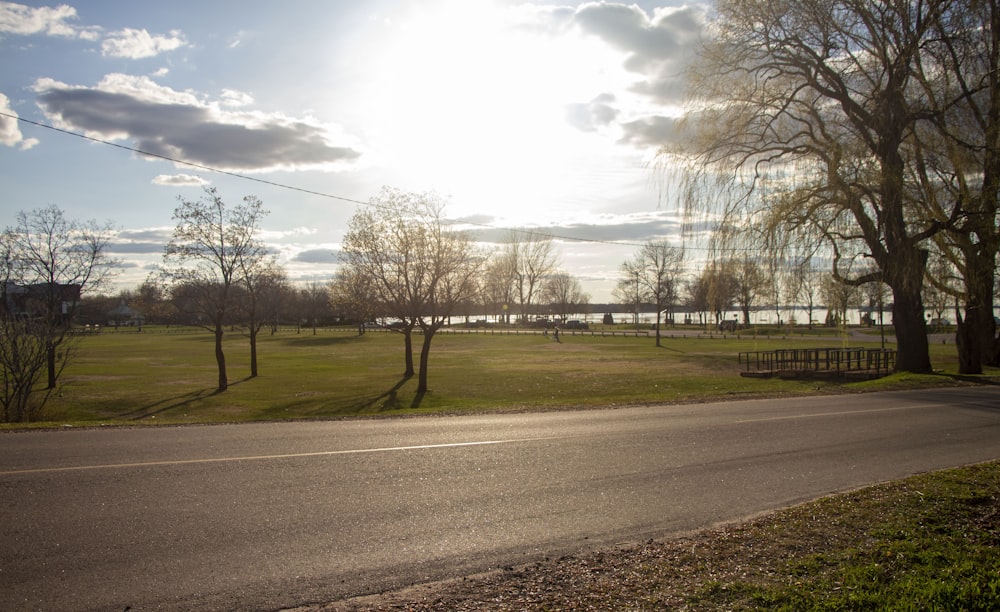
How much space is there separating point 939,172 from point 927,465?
17.0m

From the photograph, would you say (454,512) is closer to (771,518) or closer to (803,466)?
(771,518)

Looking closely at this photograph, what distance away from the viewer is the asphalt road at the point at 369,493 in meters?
4.98

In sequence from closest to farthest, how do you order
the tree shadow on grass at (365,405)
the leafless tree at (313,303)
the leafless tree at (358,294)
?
the tree shadow on grass at (365,405)
the leafless tree at (358,294)
the leafless tree at (313,303)

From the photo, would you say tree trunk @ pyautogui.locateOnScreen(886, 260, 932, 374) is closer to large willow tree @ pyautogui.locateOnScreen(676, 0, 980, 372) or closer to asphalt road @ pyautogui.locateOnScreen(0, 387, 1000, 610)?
large willow tree @ pyautogui.locateOnScreen(676, 0, 980, 372)

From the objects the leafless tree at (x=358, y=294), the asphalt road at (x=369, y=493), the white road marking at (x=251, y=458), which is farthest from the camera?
the leafless tree at (x=358, y=294)

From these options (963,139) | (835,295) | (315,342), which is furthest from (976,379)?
(315,342)

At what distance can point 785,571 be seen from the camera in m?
4.87

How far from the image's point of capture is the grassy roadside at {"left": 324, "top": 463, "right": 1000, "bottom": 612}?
14.2 ft

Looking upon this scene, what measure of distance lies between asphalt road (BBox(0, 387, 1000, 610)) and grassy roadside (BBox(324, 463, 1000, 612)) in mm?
411

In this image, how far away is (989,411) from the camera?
45.8ft

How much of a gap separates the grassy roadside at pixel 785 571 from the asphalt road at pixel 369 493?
1.35ft

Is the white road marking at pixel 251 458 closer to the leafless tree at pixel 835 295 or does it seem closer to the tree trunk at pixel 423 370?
the leafless tree at pixel 835 295

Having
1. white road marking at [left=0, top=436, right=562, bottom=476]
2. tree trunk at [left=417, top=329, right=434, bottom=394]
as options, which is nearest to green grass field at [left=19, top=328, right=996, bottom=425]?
tree trunk at [left=417, top=329, right=434, bottom=394]

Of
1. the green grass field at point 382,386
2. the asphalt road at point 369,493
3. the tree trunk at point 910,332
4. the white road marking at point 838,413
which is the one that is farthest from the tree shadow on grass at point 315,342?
the white road marking at point 838,413
